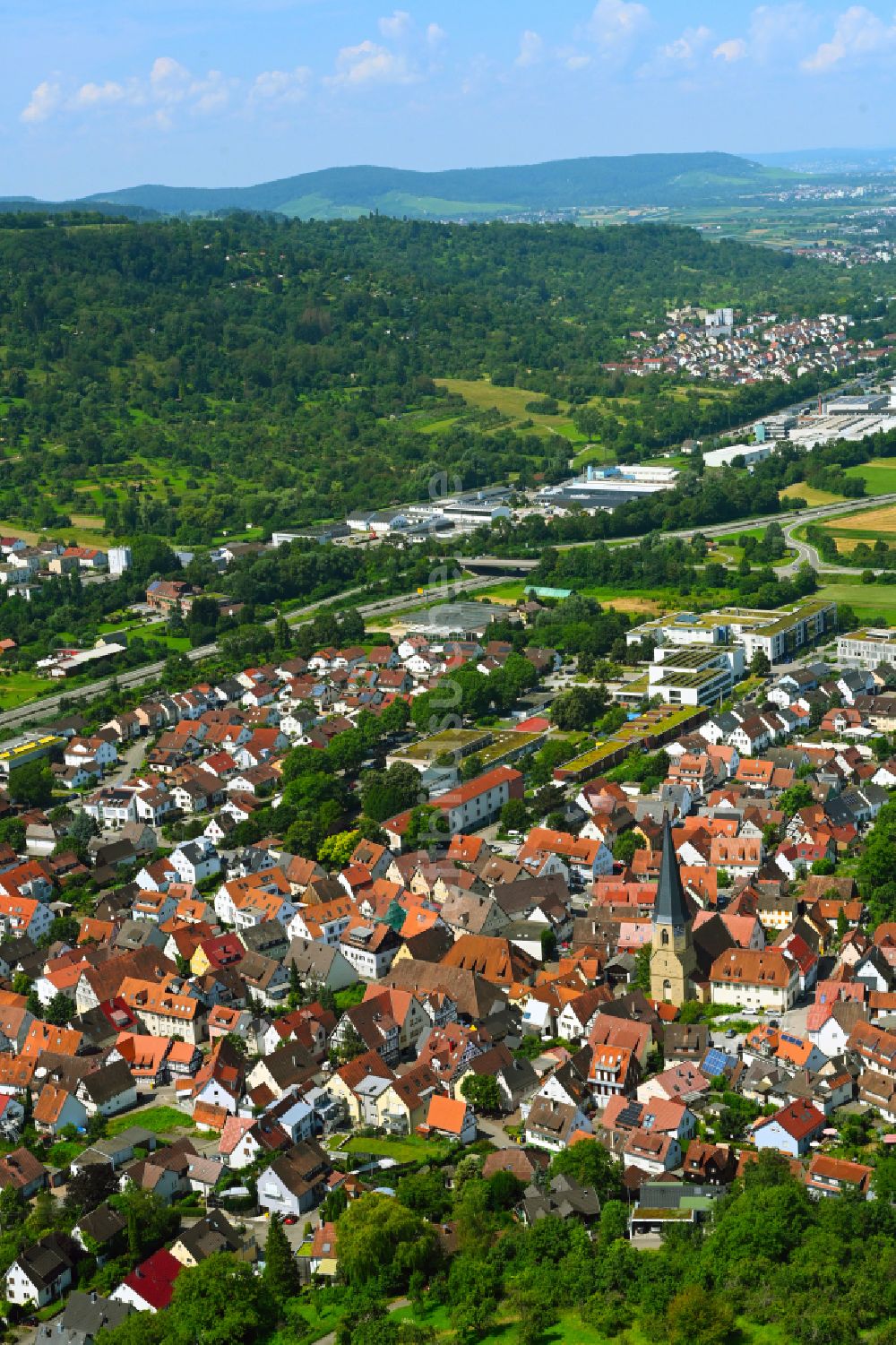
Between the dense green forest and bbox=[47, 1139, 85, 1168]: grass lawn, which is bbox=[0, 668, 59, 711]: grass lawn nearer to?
bbox=[47, 1139, 85, 1168]: grass lawn

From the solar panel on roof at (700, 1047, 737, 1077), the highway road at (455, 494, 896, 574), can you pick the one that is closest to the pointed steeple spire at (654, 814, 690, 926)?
the solar panel on roof at (700, 1047, 737, 1077)

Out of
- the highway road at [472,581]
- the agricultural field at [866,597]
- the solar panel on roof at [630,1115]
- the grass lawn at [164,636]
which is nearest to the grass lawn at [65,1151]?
the solar panel on roof at [630,1115]

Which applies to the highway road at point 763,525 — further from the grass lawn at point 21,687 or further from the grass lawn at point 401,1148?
the grass lawn at point 401,1148

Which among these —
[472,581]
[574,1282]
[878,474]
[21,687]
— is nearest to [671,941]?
[574,1282]

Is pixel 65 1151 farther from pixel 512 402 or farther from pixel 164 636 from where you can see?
pixel 512 402

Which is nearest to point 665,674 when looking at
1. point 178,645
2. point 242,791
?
point 242,791
